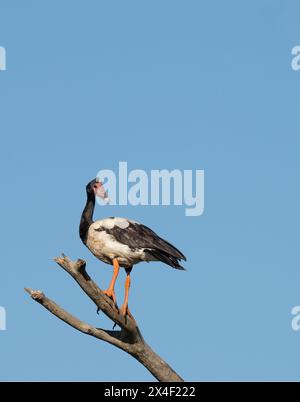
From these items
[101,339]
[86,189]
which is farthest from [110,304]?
[86,189]

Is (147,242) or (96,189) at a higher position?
(96,189)

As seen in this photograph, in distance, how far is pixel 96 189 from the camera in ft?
117

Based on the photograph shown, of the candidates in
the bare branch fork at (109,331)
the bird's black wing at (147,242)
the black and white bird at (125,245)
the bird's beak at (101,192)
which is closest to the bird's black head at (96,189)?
the bird's beak at (101,192)

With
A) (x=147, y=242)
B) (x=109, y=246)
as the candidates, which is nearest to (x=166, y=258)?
(x=147, y=242)

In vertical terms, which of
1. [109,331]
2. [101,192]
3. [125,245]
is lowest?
[109,331]

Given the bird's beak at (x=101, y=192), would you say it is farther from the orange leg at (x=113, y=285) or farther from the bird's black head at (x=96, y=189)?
the orange leg at (x=113, y=285)

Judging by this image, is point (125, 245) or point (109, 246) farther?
point (109, 246)

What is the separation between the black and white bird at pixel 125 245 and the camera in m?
33.9

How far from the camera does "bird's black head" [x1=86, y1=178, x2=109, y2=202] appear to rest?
3544 cm

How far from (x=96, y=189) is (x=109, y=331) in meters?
3.12

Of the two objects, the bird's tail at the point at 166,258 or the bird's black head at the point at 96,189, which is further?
the bird's black head at the point at 96,189

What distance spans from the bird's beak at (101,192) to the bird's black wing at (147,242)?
A: 959 millimetres

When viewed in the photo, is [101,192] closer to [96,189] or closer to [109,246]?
[96,189]
